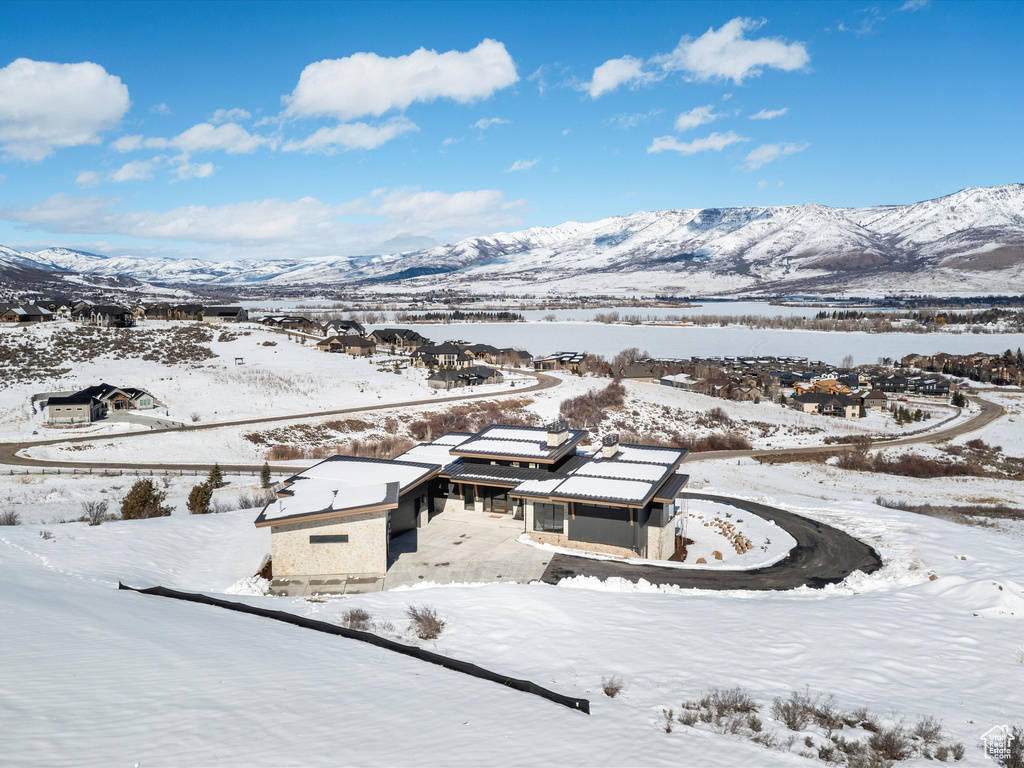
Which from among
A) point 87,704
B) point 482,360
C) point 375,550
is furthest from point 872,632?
point 482,360

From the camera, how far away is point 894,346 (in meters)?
147

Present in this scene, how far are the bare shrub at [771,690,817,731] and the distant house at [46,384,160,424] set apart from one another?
57.4m

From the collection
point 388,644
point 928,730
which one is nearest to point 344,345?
point 388,644

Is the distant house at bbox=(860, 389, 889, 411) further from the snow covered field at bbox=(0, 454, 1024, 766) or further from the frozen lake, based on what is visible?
the snow covered field at bbox=(0, 454, 1024, 766)

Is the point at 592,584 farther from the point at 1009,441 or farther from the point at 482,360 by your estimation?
the point at 482,360

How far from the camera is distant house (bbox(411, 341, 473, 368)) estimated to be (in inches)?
3585

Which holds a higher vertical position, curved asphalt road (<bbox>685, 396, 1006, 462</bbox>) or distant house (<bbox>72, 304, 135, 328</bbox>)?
distant house (<bbox>72, 304, 135, 328</bbox>)

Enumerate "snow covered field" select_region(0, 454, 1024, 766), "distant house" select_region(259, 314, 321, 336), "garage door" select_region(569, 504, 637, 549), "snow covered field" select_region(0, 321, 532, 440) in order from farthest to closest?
"distant house" select_region(259, 314, 321, 336) → "snow covered field" select_region(0, 321, 532, 440) → "garage door" select_region(569, 504, 637, 549) → "snow covered field" select_region(0, 454, 1024, 766)

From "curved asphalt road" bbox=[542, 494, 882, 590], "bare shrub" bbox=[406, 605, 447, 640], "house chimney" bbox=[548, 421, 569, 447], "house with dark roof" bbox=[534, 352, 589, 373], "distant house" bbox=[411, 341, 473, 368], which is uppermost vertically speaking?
"distant house" bbox=[411, 341, 473, 368]

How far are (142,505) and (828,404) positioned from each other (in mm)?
77103

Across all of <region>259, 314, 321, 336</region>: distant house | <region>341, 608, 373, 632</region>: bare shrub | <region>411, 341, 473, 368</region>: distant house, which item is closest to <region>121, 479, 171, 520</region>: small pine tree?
<region>341, 608, 373, 632</region>: bare shrub

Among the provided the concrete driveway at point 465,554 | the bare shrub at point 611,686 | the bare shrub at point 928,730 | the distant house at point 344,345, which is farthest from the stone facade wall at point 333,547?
the distant house at point 344,345

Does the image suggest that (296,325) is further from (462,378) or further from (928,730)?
(928,730)

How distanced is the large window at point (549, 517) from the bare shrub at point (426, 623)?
963cm
